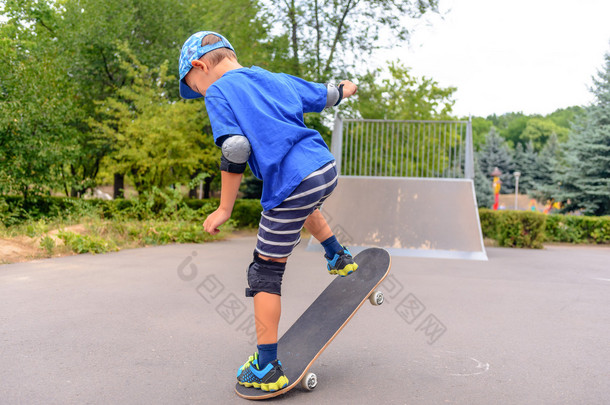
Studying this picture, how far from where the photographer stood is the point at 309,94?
2645 millimetres

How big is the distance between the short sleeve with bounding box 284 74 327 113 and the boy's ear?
16.8 inches

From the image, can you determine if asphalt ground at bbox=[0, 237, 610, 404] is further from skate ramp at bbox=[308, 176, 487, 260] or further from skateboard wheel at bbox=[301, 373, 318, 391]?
skate ramp at bbox=[308, 176, 487, 260]

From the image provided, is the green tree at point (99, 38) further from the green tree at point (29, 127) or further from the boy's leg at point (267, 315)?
the boy's leg at point (267, 315)

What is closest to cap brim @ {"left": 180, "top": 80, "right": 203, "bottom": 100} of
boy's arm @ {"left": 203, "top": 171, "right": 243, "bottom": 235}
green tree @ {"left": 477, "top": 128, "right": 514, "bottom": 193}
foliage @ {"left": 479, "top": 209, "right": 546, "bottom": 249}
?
boy's arm @ {"left": 203, "top": 171, "right": 243, "bottom": 235}

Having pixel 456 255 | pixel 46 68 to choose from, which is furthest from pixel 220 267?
pixel 46 68

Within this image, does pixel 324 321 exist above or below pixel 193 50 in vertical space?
below

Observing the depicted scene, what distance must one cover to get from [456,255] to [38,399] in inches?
299

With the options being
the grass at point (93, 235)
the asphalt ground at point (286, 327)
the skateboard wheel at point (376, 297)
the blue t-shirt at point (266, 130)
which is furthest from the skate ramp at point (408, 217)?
the blue t-shirt at point (266, 130)

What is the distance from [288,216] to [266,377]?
79 cm

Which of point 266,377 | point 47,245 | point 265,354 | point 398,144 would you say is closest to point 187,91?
point 265,354

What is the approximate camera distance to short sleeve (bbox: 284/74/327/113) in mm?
2627

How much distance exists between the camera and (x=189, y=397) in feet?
7.58

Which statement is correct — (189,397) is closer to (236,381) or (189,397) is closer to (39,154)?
(236,381)

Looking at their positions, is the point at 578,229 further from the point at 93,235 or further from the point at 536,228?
the point at 93,235
